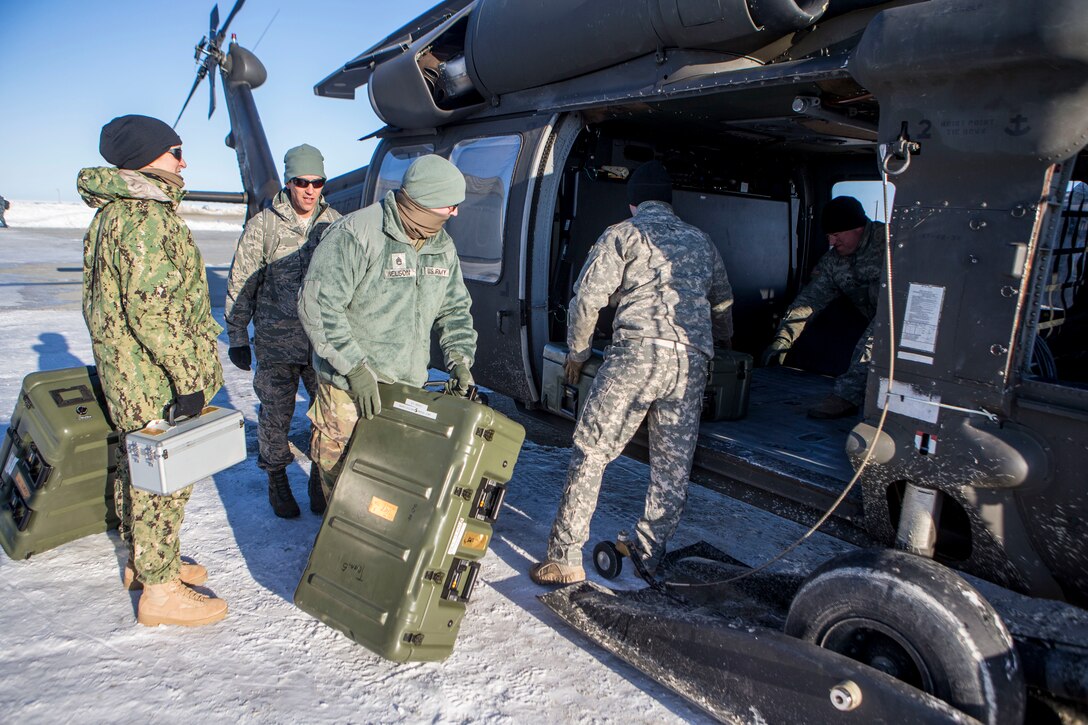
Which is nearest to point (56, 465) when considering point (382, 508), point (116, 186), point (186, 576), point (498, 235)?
point (186, 576)

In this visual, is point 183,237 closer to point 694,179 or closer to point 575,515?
point 575,515

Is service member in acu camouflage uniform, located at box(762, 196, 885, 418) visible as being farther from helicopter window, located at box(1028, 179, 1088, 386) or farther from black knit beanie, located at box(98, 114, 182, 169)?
black knit beanie, located at box(98, 114, 182, 169)

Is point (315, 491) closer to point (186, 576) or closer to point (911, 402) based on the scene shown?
point (186, 576)

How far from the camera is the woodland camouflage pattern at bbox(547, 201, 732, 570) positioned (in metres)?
3.16

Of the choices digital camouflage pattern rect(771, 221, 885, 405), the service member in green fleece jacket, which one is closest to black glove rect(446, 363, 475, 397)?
the service member in green fleece jacket

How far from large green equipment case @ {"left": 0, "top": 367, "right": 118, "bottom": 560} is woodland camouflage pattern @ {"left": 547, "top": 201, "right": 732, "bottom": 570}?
2087 mm

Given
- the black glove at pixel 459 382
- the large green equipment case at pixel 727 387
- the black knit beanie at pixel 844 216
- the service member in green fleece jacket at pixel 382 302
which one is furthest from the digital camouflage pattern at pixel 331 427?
the black knit beanie at pixel 844 216

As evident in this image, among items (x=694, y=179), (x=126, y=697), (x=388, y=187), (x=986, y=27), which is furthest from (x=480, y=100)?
(x=126, y=697)

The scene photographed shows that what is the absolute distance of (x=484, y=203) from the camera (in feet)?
14.8

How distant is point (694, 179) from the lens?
5215 millimetres

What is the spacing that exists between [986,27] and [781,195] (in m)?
3.59

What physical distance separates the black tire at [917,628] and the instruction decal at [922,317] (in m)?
0.68

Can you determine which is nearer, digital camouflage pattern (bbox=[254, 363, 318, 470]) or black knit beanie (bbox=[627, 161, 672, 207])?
black knit beanie (bbox=[627, 161, 672, 207])

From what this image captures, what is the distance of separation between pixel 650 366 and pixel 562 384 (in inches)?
36.0
